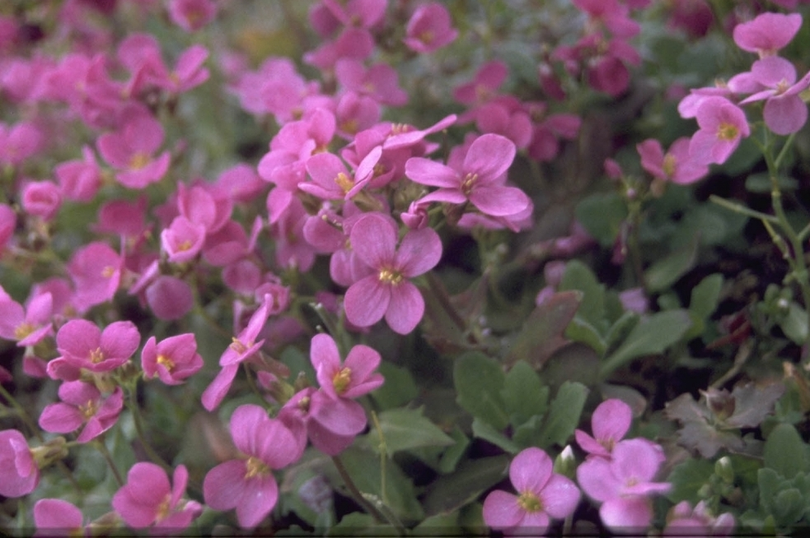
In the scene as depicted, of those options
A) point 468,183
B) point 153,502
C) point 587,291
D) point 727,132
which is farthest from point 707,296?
point 153,502

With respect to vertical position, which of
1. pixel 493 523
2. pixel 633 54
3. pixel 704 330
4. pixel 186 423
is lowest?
pixel 186 423

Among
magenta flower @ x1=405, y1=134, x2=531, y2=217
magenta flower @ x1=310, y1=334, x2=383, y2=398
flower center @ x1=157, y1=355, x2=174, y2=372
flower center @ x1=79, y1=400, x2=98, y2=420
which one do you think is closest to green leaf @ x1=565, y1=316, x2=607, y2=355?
magenta flower @ x1=405, y1=134, x2=531, y2=217

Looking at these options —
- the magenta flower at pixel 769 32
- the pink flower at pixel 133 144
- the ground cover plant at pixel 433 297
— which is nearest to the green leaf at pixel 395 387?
the ground cover plant at pixel 433 297

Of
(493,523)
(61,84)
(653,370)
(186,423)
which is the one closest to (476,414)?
(493,523)

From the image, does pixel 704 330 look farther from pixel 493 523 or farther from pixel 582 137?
pixel 493 523

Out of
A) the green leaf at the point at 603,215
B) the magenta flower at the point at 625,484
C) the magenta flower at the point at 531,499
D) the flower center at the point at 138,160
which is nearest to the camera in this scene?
the magenta flower at the point at 625,484

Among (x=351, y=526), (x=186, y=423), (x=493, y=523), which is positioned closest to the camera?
(x=493, y=523)

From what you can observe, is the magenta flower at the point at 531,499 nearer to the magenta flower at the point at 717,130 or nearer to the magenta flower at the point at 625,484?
the magenta flower at the point at 625,484
